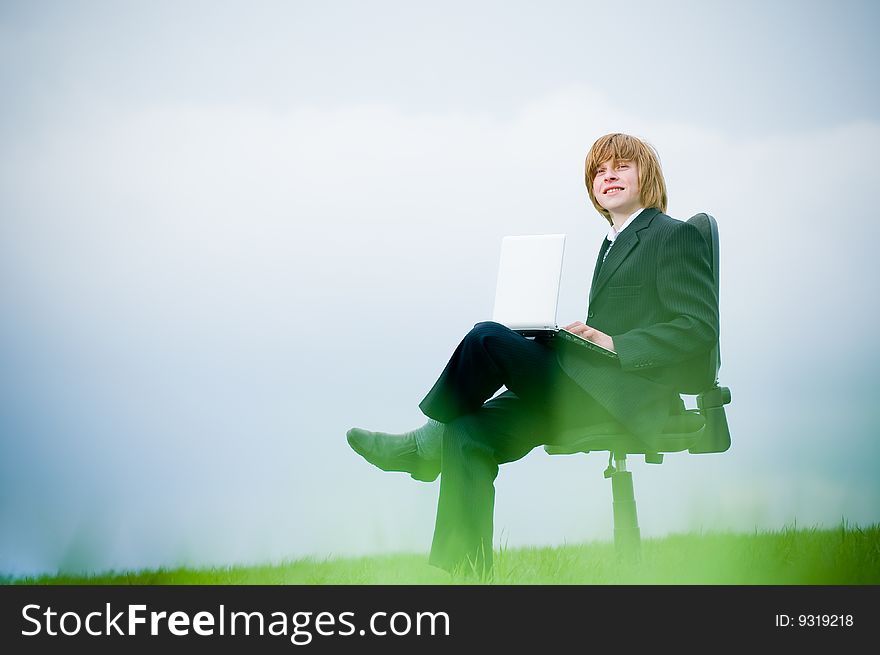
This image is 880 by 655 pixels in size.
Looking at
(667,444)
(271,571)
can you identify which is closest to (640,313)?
(667,444)

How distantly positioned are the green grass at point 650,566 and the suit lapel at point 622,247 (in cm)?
82

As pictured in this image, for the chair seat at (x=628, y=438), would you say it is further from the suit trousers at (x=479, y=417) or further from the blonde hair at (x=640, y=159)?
the blonde hair at (x=640, y=159)

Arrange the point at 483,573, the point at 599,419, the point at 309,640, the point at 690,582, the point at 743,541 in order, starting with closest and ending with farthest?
the point at 309,640 < the point at 483,573 < the point at 599,419 < the point at 690,582 < the point at 743,541

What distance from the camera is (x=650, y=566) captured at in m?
2.97

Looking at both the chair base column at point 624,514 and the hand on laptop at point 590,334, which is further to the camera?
the chair base column at point 624,514

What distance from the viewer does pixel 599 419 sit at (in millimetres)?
2838

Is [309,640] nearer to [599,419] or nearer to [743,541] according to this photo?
[599,419]

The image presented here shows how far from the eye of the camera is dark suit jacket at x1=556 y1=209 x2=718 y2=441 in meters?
2.73

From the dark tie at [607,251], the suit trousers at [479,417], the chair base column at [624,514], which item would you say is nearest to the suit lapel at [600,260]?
the dark tie at [607,251]

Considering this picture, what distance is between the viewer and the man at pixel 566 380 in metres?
2.67

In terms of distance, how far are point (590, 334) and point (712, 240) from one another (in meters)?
0.49

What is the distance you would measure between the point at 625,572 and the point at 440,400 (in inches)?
30.0

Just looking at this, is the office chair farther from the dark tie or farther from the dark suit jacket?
the dark tie

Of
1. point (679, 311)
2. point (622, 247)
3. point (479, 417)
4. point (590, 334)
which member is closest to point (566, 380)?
point (590, 334)
